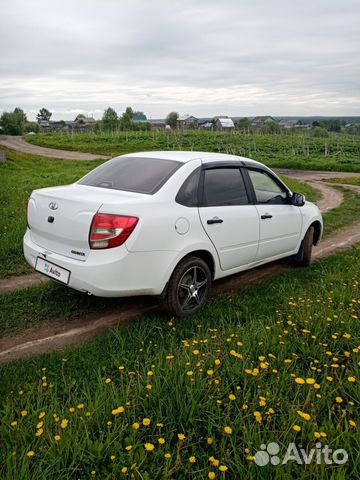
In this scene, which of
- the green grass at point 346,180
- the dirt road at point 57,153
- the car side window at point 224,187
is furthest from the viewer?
the dirt road at point 57,153

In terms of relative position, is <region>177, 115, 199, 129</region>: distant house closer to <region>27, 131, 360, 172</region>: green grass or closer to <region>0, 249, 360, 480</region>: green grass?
<region>27, 131, 360, 172</region>: green grass

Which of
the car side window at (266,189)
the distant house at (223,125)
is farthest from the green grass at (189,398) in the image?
the distant house at (223,125)

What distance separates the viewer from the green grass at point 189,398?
2.10m

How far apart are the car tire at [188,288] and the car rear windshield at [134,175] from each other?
0.81m

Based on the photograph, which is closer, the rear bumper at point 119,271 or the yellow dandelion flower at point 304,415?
the yellow dandelion flower at point 304,415

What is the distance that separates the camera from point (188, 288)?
13.3ft

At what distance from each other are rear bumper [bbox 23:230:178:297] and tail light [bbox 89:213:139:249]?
0.22ft

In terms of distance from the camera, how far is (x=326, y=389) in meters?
2.71

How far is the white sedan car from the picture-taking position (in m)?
3.42

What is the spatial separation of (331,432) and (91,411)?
4.61 ft

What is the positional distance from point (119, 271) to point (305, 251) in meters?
3.40
